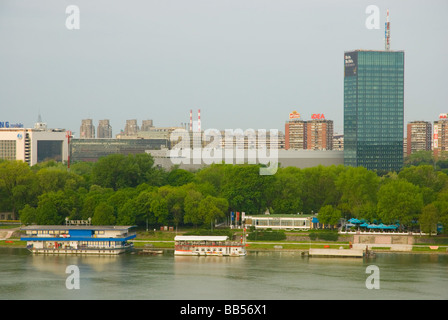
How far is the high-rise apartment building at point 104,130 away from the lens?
525 ft

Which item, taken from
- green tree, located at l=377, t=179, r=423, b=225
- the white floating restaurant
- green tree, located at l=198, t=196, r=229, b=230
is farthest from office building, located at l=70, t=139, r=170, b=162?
green tree, located at l=377, t=179, r=423, b=225

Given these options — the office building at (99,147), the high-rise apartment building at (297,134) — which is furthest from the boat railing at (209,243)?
the high-rise apartment building at (297,134)

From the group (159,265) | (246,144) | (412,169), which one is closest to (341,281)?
(159,265)

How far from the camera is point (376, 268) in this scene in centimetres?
3722

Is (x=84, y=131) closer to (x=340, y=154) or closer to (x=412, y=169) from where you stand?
(x=340, y=154)

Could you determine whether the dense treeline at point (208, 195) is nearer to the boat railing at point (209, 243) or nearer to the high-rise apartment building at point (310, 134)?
the boat railing at point (209, 243)

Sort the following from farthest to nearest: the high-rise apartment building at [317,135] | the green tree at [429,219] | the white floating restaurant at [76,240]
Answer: the high-rise apartment building at [317,135] < the green tree at [429,219] < the white floating restaurant at [76,240]

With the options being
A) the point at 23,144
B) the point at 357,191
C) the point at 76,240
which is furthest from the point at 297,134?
the point at 76,240

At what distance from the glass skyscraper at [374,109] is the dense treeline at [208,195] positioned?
2967 cm

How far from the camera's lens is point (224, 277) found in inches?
1361

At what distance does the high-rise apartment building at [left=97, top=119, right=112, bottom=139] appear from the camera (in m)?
160

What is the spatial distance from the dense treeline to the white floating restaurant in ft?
12.0

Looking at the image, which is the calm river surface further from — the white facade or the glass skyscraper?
the white facade

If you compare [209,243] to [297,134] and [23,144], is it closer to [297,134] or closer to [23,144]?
[23,144]
